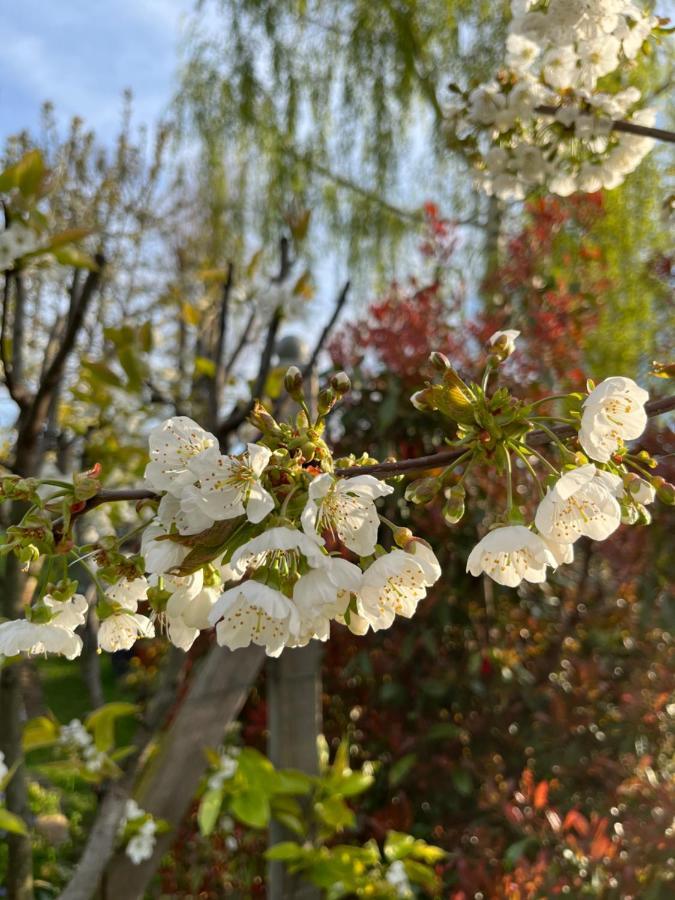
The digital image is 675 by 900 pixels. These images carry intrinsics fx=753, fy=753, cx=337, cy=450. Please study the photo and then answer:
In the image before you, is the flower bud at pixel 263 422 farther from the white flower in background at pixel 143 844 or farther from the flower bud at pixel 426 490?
the white flower in background at pixel 143 844

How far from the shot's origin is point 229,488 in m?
0.55

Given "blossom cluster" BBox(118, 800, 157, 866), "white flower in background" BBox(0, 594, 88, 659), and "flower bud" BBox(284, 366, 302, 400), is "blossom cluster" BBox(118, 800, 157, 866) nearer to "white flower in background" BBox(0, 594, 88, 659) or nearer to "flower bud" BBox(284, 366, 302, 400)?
"white flower in background" BBox(0, 594, 88, 659)

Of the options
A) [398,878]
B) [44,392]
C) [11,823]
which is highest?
[44,392]

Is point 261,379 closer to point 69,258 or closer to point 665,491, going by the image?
point 69,258

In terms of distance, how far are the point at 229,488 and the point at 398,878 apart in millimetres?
1522

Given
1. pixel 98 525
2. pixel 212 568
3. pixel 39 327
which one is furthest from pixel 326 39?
pixel 212 568

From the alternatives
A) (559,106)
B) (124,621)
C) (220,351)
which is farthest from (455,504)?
(220,351)

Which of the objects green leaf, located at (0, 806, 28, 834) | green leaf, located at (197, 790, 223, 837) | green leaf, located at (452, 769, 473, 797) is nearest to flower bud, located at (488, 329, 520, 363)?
green leaf, located at (0, 806, 28, 834)

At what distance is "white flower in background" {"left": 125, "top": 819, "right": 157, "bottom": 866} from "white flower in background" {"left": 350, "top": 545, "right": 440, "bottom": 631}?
4.15ft

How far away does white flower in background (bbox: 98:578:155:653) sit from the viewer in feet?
2.11

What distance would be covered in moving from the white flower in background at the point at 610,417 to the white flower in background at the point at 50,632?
1.42ft

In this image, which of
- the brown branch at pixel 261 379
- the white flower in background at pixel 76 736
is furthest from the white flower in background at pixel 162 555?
the white flower in background at pixel 76 736

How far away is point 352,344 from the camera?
2213 millimetres

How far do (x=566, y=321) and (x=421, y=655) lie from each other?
1.04m
